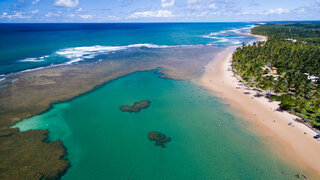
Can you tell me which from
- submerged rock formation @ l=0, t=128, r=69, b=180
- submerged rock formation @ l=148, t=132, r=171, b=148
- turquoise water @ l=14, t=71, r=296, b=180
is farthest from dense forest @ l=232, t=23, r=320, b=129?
submerged rock formation @ l=0, t=128, r=69, b=180

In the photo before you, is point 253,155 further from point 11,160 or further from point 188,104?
point 11,160

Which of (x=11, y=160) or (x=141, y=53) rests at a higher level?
(x=141, y=53)

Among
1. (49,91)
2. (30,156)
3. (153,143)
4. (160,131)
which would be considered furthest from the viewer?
(49,91)

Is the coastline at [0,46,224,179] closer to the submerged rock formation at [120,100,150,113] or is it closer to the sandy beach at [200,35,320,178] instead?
the sandy beach at [200,35,320,178]

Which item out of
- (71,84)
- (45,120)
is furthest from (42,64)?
(45,120)

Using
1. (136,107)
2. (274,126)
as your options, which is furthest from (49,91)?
(274,126)

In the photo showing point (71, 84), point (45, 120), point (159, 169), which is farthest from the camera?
point (71, 84)

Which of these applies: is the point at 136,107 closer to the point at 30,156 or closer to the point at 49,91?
the point at 30,156
